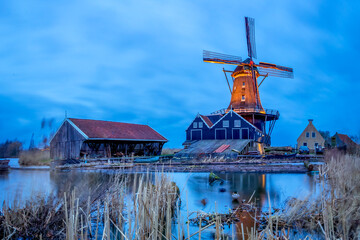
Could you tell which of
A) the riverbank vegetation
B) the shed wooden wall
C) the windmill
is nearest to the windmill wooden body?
the windmill

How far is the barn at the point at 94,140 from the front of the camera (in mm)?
26400

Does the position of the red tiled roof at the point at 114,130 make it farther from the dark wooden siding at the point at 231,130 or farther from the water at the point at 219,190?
the water at the point at 219,190

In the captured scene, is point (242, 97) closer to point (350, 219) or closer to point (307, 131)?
point (307, 131)

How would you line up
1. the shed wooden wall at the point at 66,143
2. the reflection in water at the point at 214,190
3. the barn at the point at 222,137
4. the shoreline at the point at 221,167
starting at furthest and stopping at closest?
the barn at the point at 222,137 < the shed wooden wall at the point at 66,143 < the shoreline at the point at 221,167 < the reflection in water at the point at 214,190

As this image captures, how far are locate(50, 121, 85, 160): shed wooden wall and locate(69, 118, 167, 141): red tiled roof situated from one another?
0.79 metres

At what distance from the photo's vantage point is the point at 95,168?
22.4 m

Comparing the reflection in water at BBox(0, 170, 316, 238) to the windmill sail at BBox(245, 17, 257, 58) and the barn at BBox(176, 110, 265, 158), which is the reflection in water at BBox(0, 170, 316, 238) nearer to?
the barn at BBox(176, 110, 265, 158)

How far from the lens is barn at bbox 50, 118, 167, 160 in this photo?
26400 mm

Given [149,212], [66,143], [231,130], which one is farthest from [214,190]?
[231,130]

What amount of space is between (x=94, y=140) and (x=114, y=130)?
10.9ft

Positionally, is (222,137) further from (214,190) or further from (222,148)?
(214,190)

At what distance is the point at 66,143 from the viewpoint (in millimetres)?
27562

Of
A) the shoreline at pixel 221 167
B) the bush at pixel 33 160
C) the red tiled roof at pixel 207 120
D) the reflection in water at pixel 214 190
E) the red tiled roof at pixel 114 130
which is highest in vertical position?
the red tiled roof at pixel 207 120

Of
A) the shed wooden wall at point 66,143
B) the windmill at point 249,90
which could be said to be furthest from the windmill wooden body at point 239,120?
the shed wooden wall at point 66,143
